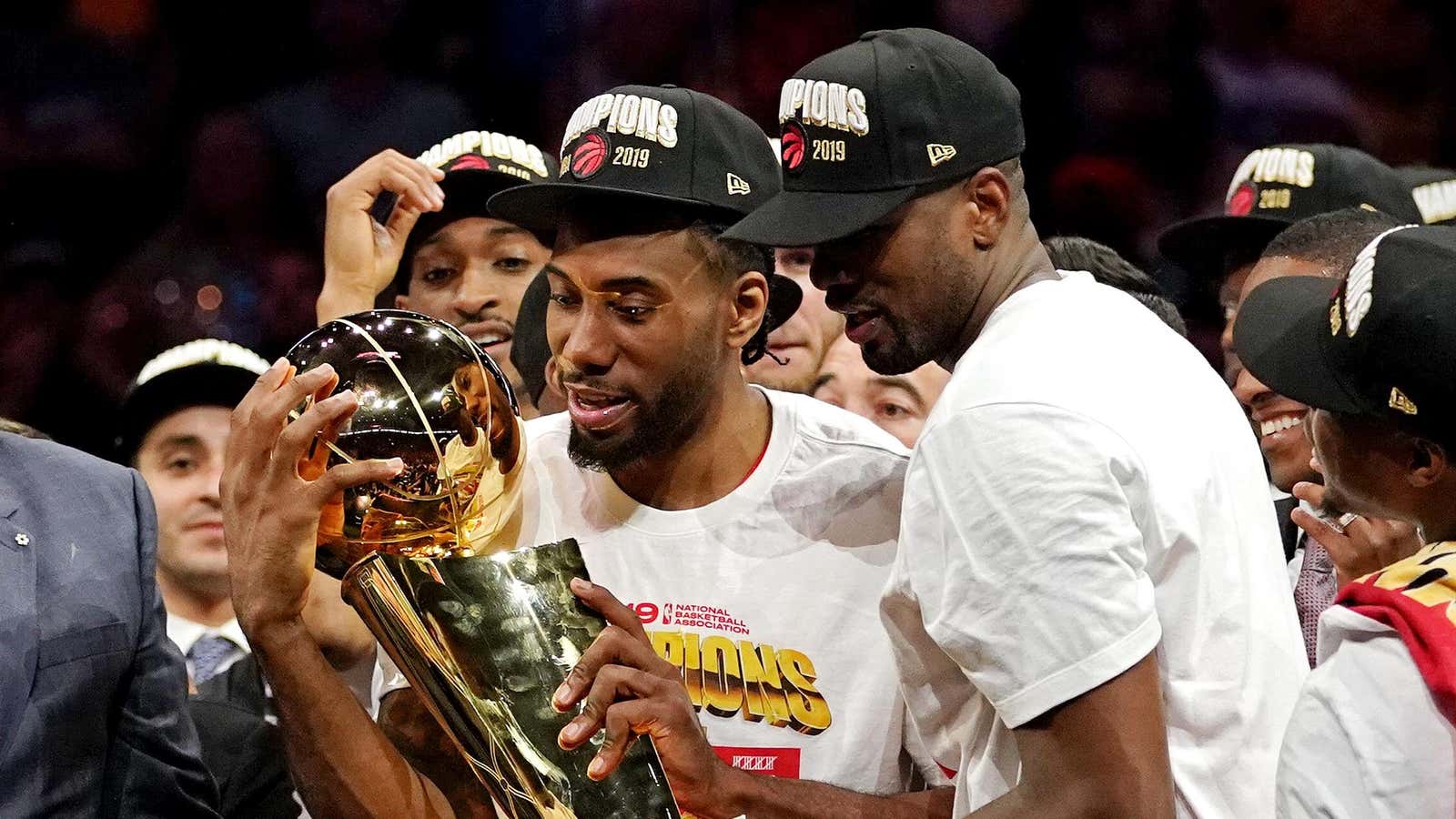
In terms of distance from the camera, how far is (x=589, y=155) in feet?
7.07

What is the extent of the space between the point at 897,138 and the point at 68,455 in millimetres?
1097

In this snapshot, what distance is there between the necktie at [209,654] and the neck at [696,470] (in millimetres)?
1397

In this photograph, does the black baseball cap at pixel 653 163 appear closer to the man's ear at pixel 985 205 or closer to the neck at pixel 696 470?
the neck at pixel 696 470

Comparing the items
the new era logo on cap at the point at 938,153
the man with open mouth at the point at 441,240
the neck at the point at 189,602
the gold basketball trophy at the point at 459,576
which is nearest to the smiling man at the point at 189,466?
the neck at the point at 189,602

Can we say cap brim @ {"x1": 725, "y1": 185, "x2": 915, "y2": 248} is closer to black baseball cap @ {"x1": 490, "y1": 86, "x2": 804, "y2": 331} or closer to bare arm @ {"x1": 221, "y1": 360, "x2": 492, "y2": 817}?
black baseball cap @ {"x1": 490, "y1": 86, "x2": 804, "y2": 331}

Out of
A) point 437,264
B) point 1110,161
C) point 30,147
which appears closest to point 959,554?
point 437,264

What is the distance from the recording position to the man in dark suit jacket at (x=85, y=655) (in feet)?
5.52

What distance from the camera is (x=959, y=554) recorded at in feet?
5.08

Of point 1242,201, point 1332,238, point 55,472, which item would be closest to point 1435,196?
point 1242,201

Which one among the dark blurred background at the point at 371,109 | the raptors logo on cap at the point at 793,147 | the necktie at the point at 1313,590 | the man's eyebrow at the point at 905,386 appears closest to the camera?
the raptors logo on cap at the point at 793,147

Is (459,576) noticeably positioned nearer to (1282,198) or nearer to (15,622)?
(15,622)

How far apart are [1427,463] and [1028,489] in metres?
0.42

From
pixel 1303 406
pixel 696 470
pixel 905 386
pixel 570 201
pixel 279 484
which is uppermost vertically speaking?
pixel 570 201

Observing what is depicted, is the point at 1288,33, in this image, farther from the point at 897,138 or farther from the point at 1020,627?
the point at 1020,627
